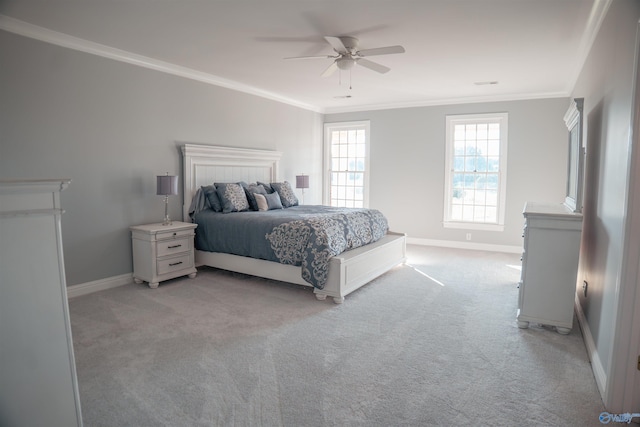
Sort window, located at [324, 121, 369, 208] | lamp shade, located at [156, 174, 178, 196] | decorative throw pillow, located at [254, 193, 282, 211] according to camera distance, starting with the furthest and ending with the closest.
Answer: window, located at [324, 121, 369, 208]
decorative throw pillow, located at [254, 193, 282, 211]
lamp shade, located at [156, 174, 178, 196]

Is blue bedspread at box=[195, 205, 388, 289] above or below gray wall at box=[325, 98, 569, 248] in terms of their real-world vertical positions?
below

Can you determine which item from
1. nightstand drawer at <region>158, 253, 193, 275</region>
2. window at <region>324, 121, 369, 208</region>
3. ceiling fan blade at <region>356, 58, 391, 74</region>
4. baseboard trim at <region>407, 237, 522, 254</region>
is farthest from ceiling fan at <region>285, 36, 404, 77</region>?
baseboard trim at <region>407, 237, 522, 254</region>

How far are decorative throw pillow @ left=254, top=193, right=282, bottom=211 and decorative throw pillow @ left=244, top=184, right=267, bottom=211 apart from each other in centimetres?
6

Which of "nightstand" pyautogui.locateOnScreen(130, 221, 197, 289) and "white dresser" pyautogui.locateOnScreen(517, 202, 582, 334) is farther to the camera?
"nightstand" pyautogui.locateOnScreen(130, 221, 197, 289)

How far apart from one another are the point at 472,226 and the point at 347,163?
2.68m

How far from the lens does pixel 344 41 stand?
3725 millimetres

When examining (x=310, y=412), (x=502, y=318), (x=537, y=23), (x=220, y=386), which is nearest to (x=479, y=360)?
(x=502, y=318)

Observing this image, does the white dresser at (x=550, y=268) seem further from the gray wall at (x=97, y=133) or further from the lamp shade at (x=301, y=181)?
the lamp shade at (x=301, y=181)

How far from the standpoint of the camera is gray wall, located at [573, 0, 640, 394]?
2154mm

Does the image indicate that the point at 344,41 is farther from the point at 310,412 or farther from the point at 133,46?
the point at 310,412

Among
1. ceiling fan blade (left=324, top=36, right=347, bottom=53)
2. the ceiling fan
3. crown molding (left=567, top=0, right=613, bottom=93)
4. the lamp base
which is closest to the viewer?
crown molding (left=567, top=0, right=613, bottom=93)

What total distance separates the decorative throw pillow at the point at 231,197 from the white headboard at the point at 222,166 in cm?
31

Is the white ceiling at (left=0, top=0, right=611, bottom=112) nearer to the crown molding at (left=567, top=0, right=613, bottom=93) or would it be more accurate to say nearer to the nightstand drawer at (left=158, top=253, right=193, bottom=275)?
the crown molding at (left=567, top=0, right=613, bottom=93)

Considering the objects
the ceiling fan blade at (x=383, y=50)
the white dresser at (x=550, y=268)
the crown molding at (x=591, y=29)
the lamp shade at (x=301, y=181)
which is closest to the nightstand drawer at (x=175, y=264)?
the lamp shade at (x=301, y=181)
